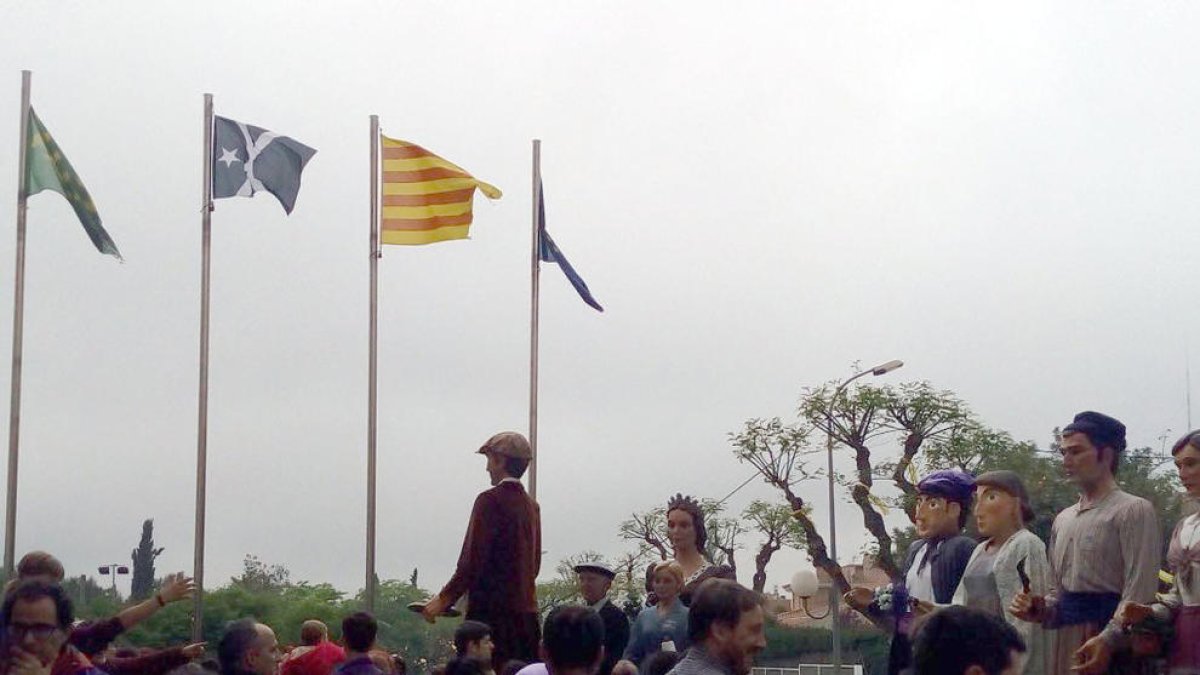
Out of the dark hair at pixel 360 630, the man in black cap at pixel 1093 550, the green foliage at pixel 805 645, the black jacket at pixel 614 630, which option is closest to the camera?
the man in black cap at pixel 1093 550

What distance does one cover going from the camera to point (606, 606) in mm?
10531

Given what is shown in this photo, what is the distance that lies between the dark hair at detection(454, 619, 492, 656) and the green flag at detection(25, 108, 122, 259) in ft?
28.9

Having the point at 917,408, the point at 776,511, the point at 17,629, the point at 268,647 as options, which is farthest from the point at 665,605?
the point at 776,511

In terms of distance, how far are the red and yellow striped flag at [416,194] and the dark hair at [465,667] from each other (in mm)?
9687

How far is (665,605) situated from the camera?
988cm

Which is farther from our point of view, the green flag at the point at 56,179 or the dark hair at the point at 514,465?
the green flag at the point at 56,179

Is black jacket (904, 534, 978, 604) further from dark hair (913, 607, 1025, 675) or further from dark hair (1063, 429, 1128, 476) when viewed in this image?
dark hair (913, 607, 1025, 675)

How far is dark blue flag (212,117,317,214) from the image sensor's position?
17.7m

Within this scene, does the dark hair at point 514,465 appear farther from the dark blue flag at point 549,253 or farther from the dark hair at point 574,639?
the dark blue flag at point 549,253

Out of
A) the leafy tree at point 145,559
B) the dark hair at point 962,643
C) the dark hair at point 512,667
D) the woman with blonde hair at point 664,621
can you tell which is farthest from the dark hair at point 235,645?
the leafy tree at point 145,559

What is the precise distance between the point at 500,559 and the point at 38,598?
4.14 metres

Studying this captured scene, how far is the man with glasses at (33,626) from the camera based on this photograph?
6.07 meters

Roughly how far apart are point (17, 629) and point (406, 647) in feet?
74.1

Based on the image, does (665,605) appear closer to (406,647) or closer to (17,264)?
(17,264)
